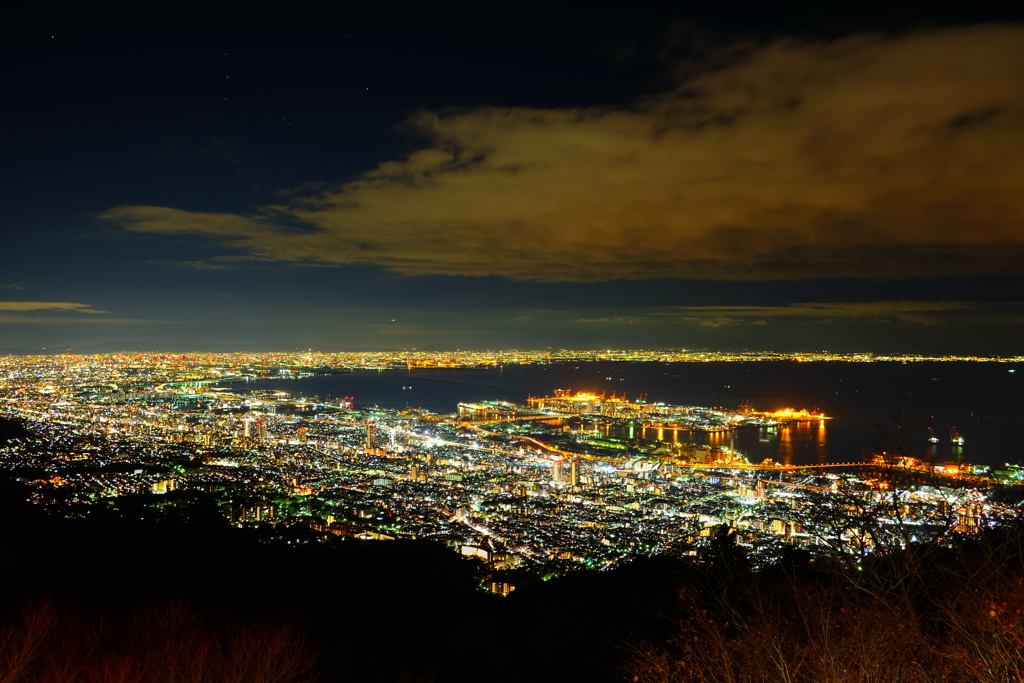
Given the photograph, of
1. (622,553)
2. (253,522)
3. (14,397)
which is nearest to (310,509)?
(253,522)

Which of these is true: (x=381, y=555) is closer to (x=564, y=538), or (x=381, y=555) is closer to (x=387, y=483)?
(x=564, y=538)

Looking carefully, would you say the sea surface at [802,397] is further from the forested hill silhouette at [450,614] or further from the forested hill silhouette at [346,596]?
the forested hill silhouette at [346,596]

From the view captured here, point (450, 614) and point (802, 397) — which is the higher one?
point (802, 397)

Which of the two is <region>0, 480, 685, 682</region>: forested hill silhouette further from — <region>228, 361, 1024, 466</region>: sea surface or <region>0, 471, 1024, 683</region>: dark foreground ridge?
<region>228, 361, 1024, 466</region>: sea surface

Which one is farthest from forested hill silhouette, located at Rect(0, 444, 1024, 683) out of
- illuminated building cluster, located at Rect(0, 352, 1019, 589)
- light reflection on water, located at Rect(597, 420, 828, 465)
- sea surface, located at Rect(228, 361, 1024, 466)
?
light reflection on water, located at Rect(597, 420, 828, 465)

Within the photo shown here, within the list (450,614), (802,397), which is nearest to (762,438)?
(802,397)

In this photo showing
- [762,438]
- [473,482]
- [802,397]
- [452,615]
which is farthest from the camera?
[802,397]

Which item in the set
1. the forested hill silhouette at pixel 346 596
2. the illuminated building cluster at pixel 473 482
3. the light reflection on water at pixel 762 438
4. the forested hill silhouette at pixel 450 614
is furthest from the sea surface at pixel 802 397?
the forested hill silhouette at pixel 346 596

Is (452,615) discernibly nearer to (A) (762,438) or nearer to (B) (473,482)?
(B) (473,482)
